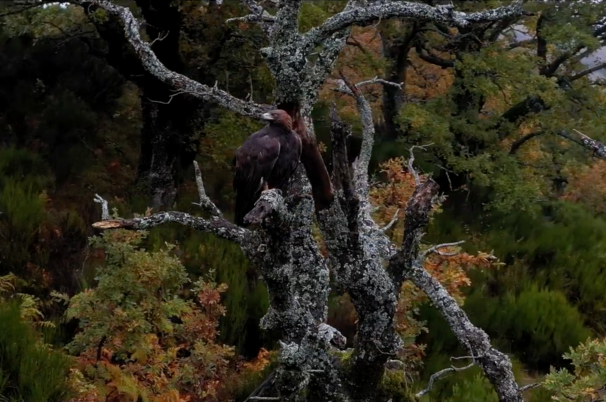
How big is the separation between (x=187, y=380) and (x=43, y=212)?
3.28 meters

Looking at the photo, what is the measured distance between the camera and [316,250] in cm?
387

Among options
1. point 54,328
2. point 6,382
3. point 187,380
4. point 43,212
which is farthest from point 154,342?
point 43,212

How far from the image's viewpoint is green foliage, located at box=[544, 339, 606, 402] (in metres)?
3.94

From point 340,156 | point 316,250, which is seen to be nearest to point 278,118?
point 340,156

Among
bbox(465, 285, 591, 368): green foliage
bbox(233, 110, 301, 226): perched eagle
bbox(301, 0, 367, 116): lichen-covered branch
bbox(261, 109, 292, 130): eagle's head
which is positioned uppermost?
bbox(301, 0, 367, 116): lichen-covered branch

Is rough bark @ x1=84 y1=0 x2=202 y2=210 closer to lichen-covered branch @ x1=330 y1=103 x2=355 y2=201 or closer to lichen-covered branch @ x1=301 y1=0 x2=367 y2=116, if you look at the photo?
lichen-covered branch @ x1=301 y1=0 x2=367 y2=116

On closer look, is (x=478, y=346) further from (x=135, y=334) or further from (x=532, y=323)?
(x=532, y=323)

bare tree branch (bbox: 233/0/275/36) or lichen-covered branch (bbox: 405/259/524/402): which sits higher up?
bare tree branch (bbox: 233/0/275/36)

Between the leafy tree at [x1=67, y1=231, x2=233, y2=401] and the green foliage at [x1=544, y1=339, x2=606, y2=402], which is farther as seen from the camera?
the leafy tree at [x1=67, y1=231, x2=233, y2=401]

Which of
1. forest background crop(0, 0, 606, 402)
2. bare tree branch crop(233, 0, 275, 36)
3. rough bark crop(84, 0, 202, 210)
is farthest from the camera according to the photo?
rough bark crop(84, 0, 202, 210)

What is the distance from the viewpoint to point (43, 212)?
7.86 metres

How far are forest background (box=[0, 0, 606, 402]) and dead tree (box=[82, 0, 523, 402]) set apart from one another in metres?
1.62

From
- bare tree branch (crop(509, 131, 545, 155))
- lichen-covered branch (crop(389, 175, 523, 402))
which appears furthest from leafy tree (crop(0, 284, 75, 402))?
bare tree branch (crop(509, 131, 545, 155))

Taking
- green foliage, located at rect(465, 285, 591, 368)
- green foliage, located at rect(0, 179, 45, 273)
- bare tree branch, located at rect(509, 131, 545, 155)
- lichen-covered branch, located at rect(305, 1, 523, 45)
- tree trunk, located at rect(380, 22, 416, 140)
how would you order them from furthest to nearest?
tree trunk, located at rect(380, 22, 416, 140) < bare tree branch, located at rect(509, 131, 545, 155) < green foliage, located at rect(465, 285, 591, 368) < green foliage, located at rect(0, 179, 45, 273) < lichen-covered branch, located at rect(305, 1, 523, 45)
